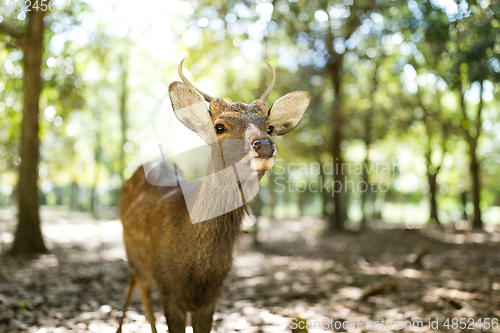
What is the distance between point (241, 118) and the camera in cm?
268

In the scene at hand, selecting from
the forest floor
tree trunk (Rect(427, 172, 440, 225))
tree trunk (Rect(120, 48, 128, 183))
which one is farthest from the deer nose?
tree trunk (Rect(427, 172, 440, 225))

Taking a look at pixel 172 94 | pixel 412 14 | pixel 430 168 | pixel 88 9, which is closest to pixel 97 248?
pixel 88 9

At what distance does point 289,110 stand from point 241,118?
629 mm

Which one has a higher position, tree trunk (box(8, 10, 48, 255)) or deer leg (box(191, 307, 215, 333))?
tree trunk (box(8, 10, 48, 255))

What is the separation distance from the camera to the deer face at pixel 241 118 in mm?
2406

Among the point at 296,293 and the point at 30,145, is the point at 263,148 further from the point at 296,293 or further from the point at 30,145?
the point at 30,145

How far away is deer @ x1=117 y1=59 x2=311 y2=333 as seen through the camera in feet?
8.73

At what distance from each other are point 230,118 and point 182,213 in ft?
3.49


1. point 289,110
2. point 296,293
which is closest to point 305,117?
point 296,293

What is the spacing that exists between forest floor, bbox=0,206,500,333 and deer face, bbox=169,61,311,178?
115cm

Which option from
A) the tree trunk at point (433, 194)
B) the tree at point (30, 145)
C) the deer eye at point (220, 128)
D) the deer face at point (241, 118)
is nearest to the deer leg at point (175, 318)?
the deer face at point (241, 118)

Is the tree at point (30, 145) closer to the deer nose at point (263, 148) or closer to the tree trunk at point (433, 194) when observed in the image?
the deer nose at point (263, 148)

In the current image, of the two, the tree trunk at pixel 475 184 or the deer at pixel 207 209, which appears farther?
the tree trunk at pixel 475 184

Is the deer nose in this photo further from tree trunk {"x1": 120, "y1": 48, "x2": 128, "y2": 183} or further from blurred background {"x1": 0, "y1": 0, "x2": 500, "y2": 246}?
tree trunk {"x1": 120, "y1": 48, "x2": 128, "y2": 183}
